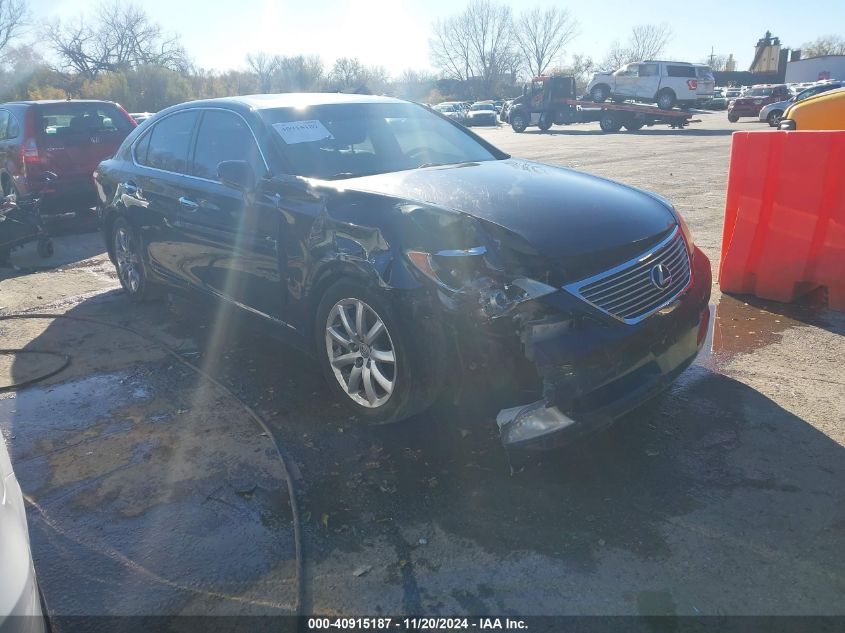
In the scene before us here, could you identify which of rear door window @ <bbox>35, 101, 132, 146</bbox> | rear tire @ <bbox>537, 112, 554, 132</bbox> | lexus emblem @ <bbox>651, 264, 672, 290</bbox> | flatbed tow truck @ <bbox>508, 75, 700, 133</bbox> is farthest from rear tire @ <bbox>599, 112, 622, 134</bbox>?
lexus emblem @ <bbox>651, 264, 672, 290</bbox>

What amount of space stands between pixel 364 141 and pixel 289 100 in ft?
2.26

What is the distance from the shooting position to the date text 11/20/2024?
2275 mm

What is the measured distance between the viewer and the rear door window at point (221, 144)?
4184 mm

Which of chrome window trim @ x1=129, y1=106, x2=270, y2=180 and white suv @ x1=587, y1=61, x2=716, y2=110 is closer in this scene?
chrome window trim @ x1=129, y1=106, x2=270, y2=180

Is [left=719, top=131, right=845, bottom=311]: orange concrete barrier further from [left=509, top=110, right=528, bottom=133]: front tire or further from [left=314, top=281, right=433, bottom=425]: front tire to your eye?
[left=509, top=110, right=528, bottom=133]: front tire

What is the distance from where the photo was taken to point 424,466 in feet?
10.6

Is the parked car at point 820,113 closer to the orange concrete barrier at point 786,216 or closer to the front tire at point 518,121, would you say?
the orange concrete barrier at point 786,216

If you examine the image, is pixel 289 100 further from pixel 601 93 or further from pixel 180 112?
pixel 601 93

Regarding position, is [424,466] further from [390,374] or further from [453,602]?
[453,602]

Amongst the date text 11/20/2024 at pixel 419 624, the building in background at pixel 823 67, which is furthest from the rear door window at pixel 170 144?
the building in background at pixel 823 67

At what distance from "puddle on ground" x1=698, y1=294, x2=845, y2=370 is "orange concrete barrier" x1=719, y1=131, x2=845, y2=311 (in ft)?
0.45

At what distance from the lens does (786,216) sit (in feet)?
16.8

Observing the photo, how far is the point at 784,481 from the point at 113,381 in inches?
158

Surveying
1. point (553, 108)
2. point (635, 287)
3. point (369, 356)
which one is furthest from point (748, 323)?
point (553, 108)
